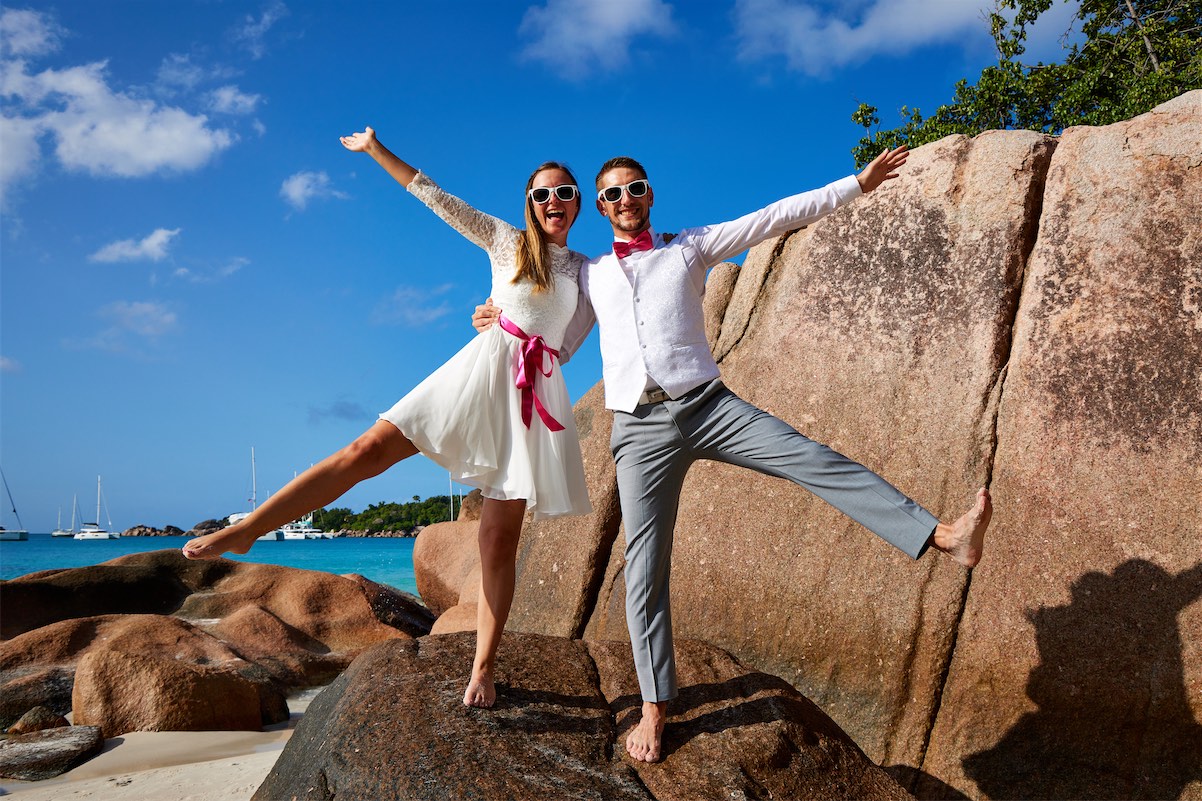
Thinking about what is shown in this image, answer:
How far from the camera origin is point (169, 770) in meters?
5.18

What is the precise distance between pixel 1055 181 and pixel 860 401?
156 cm

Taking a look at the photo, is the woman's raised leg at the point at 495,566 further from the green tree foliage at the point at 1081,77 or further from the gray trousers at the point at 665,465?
the green tree foliage at the point at 1081,77

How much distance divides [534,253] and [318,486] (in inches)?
51.0

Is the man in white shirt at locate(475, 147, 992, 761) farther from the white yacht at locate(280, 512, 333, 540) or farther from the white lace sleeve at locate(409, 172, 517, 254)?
the white yacht at locate(280, 512, 333, 540)

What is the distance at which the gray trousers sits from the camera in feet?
11.2

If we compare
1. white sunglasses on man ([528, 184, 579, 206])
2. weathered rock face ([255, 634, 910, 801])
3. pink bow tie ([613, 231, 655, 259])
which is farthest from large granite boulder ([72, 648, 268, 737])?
pink bow tie ([613, 231, 655, 259])

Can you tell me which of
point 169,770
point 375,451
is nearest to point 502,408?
point 375,451

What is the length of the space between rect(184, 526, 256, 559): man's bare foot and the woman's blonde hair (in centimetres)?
148

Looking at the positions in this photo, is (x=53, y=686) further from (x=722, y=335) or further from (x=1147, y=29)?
(x=1147, y=29)

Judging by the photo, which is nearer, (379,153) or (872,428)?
(379,153)

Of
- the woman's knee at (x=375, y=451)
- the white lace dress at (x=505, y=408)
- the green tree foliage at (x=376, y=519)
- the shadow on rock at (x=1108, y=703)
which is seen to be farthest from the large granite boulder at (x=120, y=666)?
the green tree foliage at (x=376, y=519)

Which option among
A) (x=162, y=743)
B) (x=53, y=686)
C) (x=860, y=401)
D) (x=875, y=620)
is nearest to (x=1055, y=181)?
(x=860, y=401)

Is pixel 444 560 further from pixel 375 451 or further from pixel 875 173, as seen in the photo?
pixel 875 173

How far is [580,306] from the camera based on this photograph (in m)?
3.92
